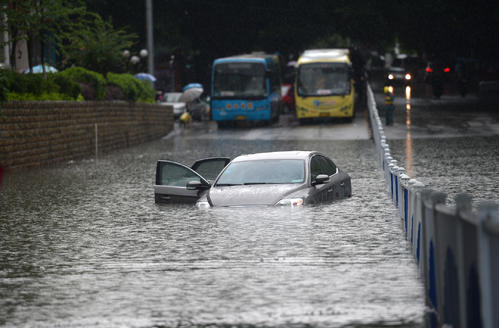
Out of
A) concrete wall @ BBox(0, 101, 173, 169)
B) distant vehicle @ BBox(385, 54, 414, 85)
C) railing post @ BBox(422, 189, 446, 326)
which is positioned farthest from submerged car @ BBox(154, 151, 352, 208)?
distant vehicle @ BBox(385, 54, 414, 85)

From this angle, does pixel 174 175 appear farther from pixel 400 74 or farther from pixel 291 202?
pixel 400 74

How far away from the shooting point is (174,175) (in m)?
17.3

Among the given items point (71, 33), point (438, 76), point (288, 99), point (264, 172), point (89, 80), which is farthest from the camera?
point (288, 99)

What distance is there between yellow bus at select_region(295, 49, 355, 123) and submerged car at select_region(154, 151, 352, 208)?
98.1ft

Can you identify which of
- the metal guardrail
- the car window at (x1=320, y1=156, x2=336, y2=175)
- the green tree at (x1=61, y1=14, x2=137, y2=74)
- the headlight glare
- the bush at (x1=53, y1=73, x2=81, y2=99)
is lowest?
the headlight glare

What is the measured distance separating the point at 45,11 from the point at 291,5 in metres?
35.4

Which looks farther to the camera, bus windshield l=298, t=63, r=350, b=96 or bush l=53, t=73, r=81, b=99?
bus windshield l=298, t=63, r=350, b=96

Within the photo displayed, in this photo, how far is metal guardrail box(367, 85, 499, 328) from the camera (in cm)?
532

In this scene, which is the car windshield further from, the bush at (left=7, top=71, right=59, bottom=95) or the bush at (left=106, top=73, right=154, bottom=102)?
the bush at (left=106, top=73, right=154, bottom=102)

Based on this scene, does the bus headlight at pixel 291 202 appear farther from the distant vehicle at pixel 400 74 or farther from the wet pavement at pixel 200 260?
the distant vehicle at pixel 400 74

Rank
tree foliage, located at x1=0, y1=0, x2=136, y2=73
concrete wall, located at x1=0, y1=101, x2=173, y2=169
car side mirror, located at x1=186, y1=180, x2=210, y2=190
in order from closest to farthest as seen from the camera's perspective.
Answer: car side mirror, located at x1=186, y1=180, x2=210, y2=190 < concrete wall, located at x1=0, y1=101, x2=173, y2=169 < tree foliage, located at x1=0, y1=0, x2=136, y2=73

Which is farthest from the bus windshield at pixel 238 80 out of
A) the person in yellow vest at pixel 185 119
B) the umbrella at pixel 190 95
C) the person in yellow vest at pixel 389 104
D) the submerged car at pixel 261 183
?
the submerged car at pixel 261 183

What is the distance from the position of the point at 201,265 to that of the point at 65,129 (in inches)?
850

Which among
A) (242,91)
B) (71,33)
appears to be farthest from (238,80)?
(71,33)
